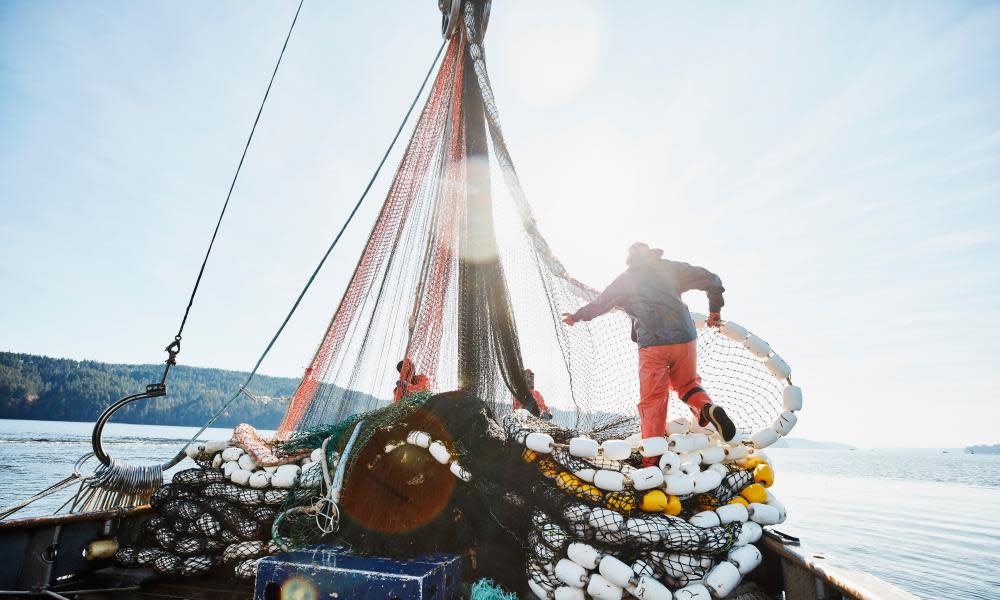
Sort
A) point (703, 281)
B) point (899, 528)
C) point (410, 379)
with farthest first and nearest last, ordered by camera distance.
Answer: point (899, 528) → point (410, 379) → point (703, 281)

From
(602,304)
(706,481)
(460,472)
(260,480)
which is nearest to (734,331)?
(602,304)

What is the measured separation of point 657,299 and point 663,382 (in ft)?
2.18

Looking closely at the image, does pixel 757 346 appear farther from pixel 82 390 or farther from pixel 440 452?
pixel 82 390

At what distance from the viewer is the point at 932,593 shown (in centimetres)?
755

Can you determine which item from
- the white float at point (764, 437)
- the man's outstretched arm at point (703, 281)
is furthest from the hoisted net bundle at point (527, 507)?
the man's outstretched arm at point (703, 281)

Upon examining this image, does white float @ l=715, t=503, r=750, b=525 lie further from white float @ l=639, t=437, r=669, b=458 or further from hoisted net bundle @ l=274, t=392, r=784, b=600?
white float @ l=639, t=437, r=669, b=458

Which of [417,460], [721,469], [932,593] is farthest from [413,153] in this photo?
[932,593]

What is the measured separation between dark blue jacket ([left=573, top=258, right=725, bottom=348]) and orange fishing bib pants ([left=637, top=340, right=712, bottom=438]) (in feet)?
0.26

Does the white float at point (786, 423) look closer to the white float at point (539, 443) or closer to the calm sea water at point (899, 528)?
the calm sea water at point (899, 528)

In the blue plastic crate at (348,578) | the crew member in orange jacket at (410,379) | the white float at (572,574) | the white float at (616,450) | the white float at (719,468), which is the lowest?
the white float at (572,574)

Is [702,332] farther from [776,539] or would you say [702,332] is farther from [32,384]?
[32,384]

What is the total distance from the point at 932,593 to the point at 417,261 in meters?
9.68

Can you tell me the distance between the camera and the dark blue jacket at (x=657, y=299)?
377 cm

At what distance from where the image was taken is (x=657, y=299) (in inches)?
151
